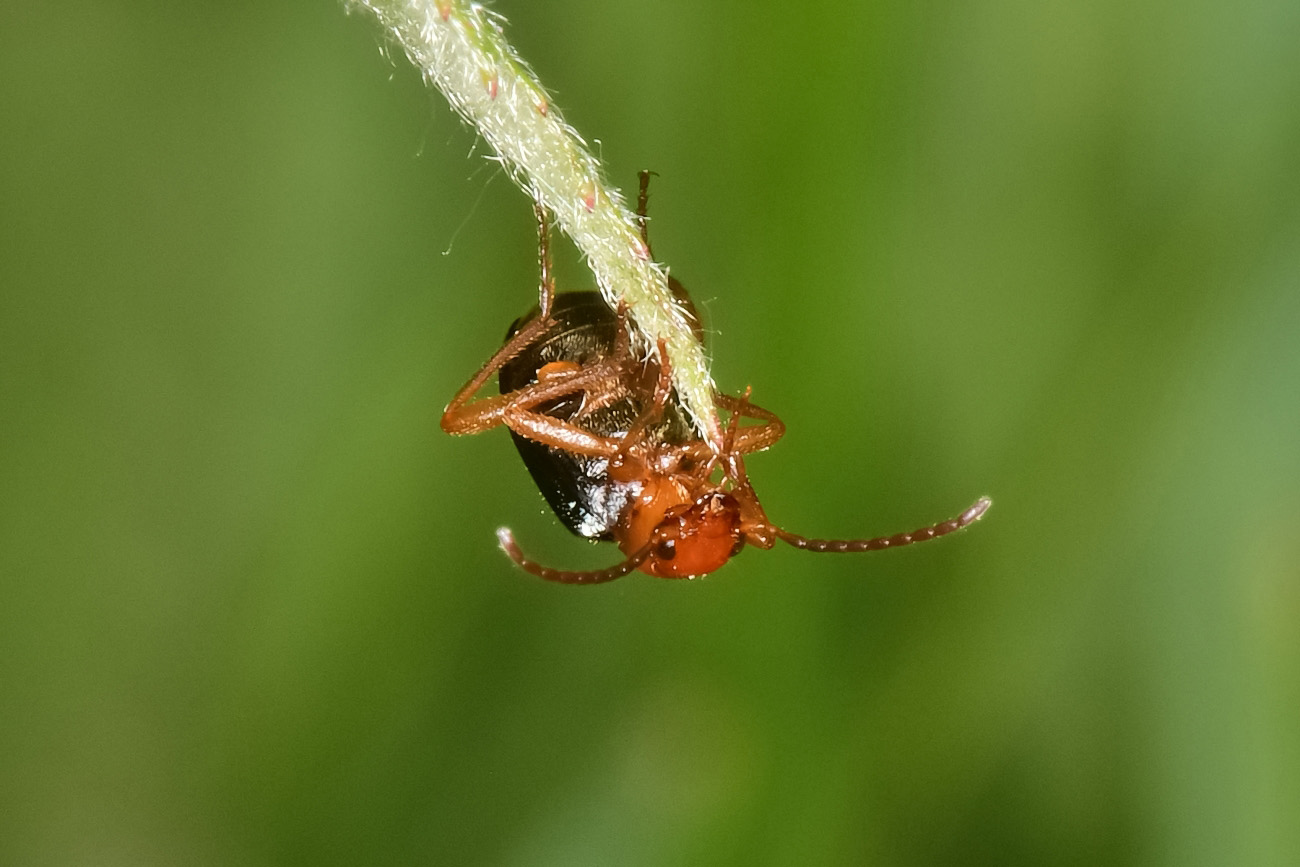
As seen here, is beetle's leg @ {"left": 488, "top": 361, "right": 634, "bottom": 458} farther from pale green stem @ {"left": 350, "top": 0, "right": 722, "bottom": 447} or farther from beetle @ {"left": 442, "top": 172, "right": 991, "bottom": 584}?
pale green stem @ {"left": 350, "top": 0, "right": 722, "bottom": 447}

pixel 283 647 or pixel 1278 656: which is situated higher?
pixel 1278 656

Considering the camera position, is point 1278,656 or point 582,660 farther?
point 582,660

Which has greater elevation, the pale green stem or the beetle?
the beetle

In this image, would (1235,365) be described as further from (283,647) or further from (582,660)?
(283,647)

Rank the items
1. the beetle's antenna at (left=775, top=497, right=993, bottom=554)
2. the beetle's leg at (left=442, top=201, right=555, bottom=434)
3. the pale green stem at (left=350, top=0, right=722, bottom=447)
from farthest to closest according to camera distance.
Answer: the beetle's antenna at (left=775, top=497, right=993, bottom=554) < the beetle's leg at (left=442, top=201, right=555, bottom=434) < the pale green stem at (left=350, top=0, right=722, bottom=447)

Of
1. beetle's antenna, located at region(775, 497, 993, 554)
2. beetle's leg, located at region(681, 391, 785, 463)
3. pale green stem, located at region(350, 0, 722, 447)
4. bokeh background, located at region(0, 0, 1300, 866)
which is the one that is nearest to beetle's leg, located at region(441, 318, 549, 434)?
beetle's leg, located at region(681, 391, 785, 463)

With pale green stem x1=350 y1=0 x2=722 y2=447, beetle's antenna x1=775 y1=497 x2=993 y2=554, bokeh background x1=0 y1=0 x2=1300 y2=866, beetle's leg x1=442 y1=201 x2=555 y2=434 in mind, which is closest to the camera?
pale green stem x1=350 y1=0 x2=722 y2=447

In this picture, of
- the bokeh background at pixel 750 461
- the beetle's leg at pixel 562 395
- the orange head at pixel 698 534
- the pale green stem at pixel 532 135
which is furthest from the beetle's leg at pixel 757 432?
the pale green stem at pixel 532 135

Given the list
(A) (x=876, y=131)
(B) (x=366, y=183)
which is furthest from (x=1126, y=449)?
(B) (x=366, y=183)
